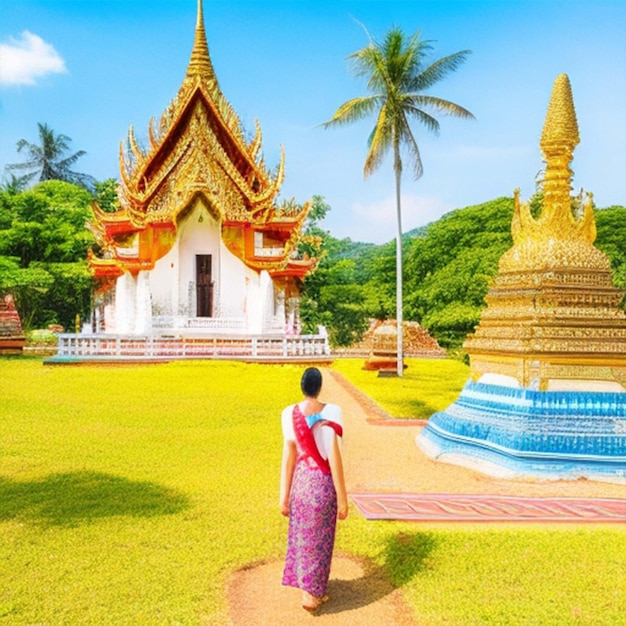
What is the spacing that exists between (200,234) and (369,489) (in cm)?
1911

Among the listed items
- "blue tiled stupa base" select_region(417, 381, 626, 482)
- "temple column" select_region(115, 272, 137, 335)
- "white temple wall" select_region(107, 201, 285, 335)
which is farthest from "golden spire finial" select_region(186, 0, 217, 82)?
"blue tiled stupa base" select_region(417, 381, 626, 482)

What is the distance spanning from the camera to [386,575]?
4.44 metres

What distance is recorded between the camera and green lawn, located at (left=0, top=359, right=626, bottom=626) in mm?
3904

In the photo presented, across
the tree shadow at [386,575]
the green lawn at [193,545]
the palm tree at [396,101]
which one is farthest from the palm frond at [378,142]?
the tree shadow at [386,575]

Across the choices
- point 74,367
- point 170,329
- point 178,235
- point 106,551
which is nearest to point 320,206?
point 178,235

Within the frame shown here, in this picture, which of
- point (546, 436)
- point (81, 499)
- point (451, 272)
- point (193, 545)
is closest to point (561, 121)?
point (546, 436)

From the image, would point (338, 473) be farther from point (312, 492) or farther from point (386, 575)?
point (386, 575)

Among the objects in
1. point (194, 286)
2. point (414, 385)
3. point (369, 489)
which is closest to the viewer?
point (369, 489)

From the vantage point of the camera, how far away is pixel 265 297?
2291 centimetres

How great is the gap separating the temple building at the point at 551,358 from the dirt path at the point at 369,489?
0.28 m

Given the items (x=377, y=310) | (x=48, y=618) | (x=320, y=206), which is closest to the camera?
(x=48, y=618)

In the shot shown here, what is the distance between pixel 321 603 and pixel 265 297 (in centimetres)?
1909

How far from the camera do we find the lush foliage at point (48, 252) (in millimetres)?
29455

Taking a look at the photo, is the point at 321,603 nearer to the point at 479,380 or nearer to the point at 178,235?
the point at 479,380
